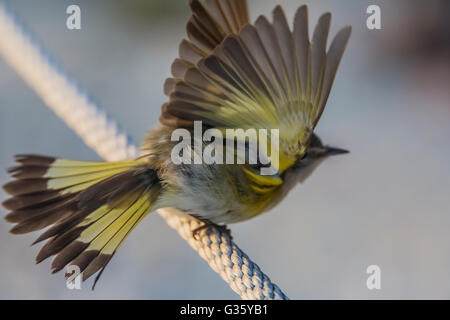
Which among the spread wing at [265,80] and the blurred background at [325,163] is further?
the blurred background at [325,163]

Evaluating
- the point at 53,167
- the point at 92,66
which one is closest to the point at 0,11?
the point at 53,167

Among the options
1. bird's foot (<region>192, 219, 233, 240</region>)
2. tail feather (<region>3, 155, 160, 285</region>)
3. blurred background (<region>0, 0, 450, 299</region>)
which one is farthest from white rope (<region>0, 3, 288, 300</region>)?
blurred background (<region>0, 0, 450, 299</region>)

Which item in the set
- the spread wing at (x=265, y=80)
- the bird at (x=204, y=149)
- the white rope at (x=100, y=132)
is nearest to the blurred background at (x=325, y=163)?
the white rope at (x=100, y=132)

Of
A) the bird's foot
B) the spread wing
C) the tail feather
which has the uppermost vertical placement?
the spread wing

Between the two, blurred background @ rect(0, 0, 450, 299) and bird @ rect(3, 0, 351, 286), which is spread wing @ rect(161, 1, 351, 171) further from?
blurred background @ rect(0, 0, 450, 299)

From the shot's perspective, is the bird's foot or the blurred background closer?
the bird's foot

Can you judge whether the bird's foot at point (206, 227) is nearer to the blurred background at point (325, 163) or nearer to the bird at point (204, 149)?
the bird at point (204, 149)

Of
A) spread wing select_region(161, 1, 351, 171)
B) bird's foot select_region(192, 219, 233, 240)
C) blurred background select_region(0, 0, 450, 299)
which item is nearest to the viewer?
spread wing select_region(161, 1, 351, 171)

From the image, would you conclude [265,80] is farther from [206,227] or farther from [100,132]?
[100,132]

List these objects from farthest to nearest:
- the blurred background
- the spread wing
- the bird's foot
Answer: the blurred background
the bird's foot
the spread wing
